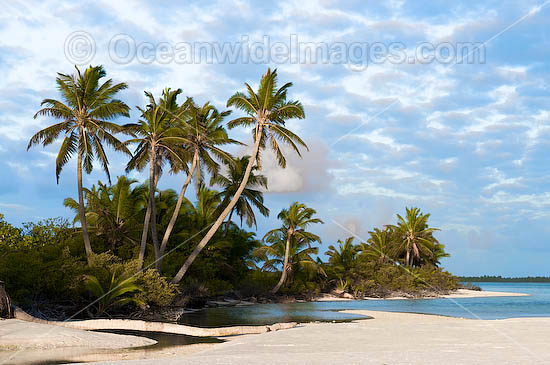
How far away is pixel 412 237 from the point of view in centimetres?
6153

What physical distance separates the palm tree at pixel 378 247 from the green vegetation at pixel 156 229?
783 centimetres

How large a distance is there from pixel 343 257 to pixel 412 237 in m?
10.0

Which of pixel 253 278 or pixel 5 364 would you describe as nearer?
pixel 5 364

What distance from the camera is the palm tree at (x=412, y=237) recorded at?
60.9m

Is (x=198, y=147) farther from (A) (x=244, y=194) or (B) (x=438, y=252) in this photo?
(B) (x=438, y=252)

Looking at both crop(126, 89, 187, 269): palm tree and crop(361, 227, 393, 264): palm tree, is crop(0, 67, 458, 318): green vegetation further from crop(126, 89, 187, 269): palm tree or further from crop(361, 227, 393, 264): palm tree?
crop(361, 227, 393, 264): palm tree

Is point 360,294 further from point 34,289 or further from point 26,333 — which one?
point 26,333

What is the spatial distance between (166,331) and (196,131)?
1451 centimetres

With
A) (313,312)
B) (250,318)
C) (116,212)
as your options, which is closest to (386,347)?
(250,318)

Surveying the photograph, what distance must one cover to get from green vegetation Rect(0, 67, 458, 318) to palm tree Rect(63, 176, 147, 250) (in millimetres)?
78

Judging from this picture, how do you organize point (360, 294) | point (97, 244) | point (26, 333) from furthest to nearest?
1. point (360, 294)
2. point (97, 244)
3. point (26, 333)

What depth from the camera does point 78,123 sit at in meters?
25.6

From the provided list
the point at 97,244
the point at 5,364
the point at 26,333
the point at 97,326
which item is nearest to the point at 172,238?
the point at 97,244

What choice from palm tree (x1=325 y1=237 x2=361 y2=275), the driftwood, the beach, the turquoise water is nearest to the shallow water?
the turquoise water
